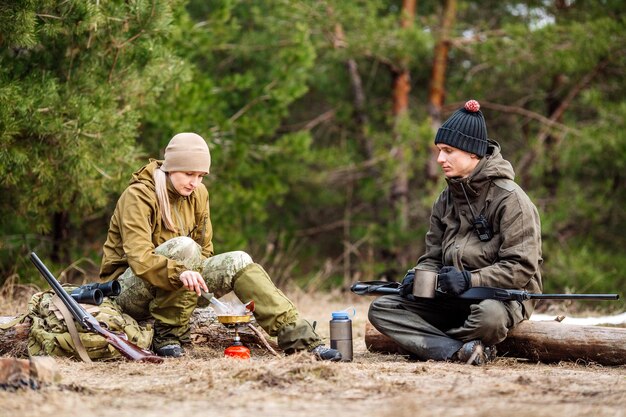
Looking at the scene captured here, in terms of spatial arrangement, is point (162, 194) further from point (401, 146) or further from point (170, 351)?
point (401, 146)

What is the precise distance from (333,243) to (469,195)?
11313mm

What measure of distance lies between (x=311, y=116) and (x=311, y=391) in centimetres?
1322

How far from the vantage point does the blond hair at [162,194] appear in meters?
5.57

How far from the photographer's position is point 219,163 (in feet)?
38.9

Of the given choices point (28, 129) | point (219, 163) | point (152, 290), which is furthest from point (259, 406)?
point (219, 163)

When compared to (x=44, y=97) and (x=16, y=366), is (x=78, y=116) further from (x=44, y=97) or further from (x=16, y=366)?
(x=16, y=366)

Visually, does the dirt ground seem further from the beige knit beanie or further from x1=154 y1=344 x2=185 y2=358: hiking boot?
the beige knit beanie

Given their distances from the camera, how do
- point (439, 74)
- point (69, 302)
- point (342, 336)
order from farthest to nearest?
point (439, 74)
point (342, 336)
point (69, 302)

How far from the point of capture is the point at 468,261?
5.77m

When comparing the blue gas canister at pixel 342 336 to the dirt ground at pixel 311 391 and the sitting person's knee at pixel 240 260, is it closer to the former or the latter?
the dirt ground at pixel 311 391

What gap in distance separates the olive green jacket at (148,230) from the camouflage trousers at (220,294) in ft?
0.45

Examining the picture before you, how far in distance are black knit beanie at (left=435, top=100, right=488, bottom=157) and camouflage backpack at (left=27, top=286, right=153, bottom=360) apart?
2531 mm

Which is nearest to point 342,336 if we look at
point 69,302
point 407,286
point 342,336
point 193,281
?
point 342,336

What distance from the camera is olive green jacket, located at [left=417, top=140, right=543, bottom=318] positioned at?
5566mm
